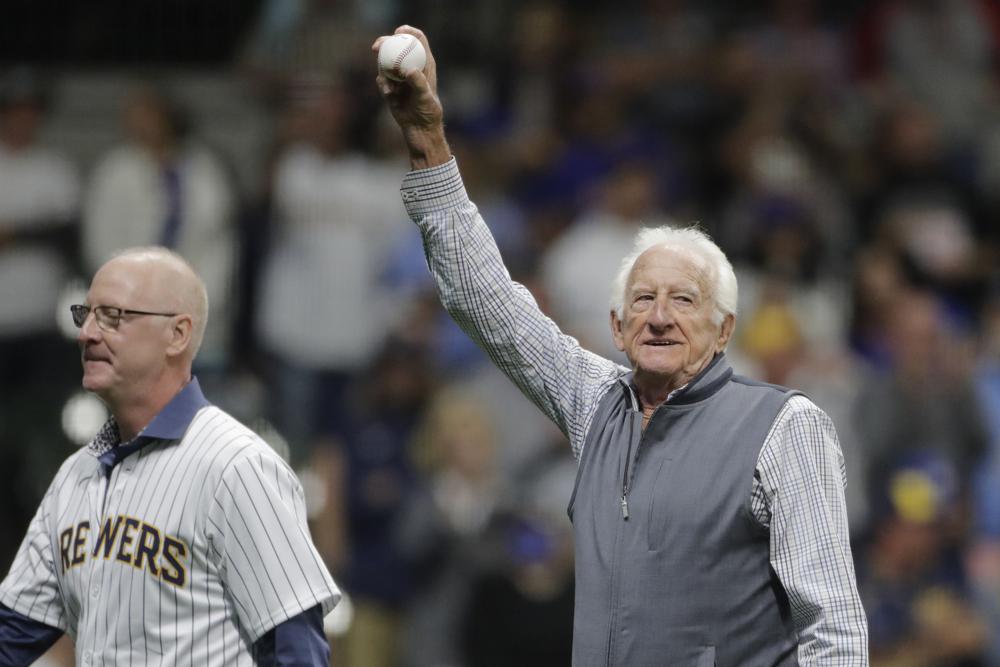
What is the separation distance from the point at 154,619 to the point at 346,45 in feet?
22.6

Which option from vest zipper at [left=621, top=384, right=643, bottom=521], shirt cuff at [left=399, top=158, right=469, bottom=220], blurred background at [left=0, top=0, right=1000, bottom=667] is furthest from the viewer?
blurred background at [left=0, top=0, right=1000, bottom=667]

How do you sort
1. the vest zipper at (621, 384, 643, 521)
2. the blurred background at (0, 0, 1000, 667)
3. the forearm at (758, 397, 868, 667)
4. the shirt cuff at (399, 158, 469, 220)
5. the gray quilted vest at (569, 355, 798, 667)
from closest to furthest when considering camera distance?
the forearm at (758, 397, 868, 667) → the gray quilted vest at (569, 355, 798, 667) → the vest zipper at (621, 384, 643, 521) → the shirt cuff at (399, 158, 469, 220) → the blurred background at (0, 0, 1000, 667)

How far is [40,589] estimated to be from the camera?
3.91 m

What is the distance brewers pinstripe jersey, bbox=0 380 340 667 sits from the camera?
3555 mm

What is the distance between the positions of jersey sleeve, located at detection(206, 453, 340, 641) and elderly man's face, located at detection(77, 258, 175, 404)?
370mm

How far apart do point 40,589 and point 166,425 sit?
0.54 metres

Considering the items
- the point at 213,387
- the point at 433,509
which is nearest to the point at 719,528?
the point at 433,509

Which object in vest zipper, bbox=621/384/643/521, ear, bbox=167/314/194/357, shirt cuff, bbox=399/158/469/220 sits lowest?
vest zipper, bbox=621/384/643/521

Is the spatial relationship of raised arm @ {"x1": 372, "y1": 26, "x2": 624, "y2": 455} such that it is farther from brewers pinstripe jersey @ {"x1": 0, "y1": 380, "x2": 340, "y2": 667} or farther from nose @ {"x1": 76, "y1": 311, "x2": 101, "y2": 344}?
nose @ {"x1": 76, "y1": 311, "x2": 101, "y2": 344}

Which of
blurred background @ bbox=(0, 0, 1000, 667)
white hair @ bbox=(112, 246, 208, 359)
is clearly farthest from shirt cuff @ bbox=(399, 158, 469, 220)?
blurred background @ bbox=(0, 0, 1000, 667)

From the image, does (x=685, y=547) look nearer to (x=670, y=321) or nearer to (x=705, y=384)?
(x=705, y=384)

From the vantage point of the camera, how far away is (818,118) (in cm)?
1045

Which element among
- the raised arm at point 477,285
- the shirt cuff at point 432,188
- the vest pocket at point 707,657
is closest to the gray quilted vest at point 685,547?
the vest pocket at point 707,657

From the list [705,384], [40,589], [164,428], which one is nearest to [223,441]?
[164,428]
